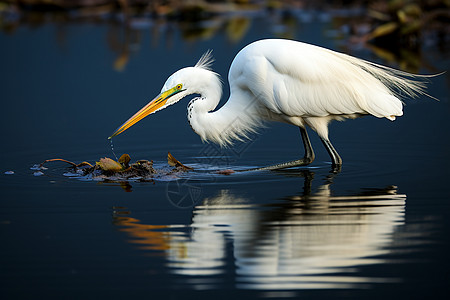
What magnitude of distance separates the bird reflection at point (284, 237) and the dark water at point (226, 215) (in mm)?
13

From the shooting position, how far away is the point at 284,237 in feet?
16.2

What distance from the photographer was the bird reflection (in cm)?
438

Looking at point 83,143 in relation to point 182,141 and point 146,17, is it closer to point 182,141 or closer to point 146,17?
point 182,141

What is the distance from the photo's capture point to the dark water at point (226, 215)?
4.28 meters

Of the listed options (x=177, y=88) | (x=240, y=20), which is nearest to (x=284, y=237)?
(x=177, y=88)

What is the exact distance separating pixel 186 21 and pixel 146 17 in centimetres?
126

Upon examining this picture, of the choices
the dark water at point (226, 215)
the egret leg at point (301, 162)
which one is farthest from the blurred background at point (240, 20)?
the egret leg at point (301, 162)

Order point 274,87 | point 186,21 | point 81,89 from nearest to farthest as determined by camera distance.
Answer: point 274,87
point 81,89
point 186,21

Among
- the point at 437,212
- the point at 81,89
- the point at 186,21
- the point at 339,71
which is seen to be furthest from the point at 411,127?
the point at 186,21

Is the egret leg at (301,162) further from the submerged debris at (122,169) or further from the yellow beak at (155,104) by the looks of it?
the yellow beak at (155,104)

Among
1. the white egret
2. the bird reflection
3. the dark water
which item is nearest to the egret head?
the white egret

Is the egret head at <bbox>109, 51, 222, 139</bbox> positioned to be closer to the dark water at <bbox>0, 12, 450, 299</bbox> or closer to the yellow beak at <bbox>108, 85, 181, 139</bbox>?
the yellow beak at <bbox>108, 85, 181, 139</bbox>

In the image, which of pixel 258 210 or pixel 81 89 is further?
pixel 81 89

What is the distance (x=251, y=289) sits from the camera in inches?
163
